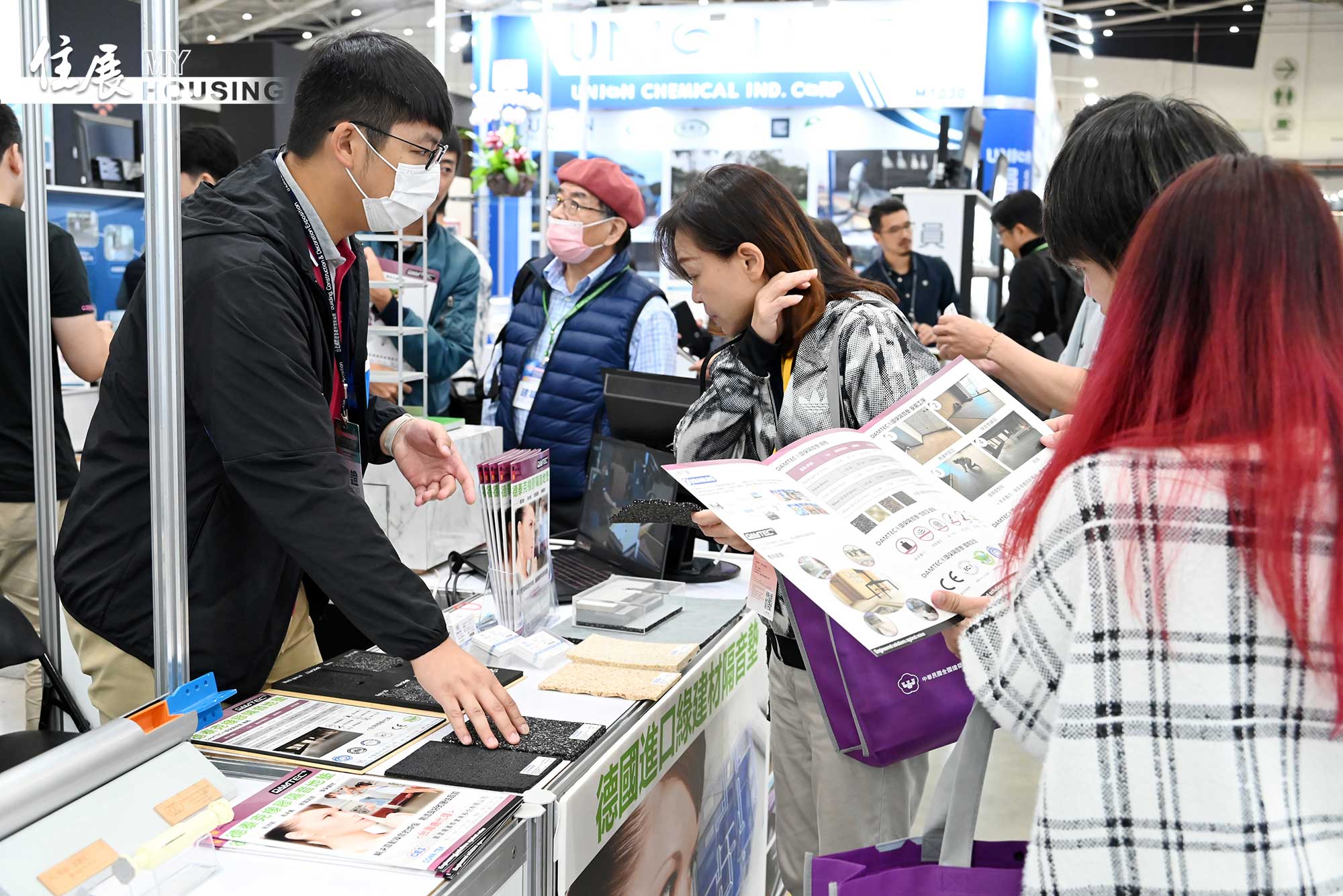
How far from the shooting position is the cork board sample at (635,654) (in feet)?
6.26

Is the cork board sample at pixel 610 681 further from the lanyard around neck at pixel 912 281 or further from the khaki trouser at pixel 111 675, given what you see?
the lanyard around neck at pixel 912 281

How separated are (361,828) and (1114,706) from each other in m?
0.79

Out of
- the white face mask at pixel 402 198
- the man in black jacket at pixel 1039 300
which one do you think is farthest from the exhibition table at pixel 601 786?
the man in black jacket at pixel 1039 300

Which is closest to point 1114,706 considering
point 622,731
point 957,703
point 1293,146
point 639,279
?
point 957,703

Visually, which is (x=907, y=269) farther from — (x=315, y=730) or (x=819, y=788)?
(x=315, y=730)

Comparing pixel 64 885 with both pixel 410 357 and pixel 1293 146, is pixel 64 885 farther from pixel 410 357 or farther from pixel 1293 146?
pixel 1293 146

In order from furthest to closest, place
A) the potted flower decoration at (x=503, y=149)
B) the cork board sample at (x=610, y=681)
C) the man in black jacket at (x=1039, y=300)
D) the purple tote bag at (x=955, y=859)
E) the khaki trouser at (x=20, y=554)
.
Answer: the potted flower decoration at (x=503, y=149), the man in black jacket at (x=1039, y=300), the khaki trouser at (x=20, y=554), the cork board sample at (x=610, y=681), the purple tote bag at (x=955, y=859)

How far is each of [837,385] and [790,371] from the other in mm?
105

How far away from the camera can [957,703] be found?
66.6 inches

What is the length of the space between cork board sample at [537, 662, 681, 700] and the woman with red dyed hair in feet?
2.96

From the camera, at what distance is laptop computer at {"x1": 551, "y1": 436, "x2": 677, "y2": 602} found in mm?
2455

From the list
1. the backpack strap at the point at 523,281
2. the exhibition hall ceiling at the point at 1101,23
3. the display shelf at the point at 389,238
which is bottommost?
the backpack strap at the point at 523,281

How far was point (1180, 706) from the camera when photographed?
92 cm

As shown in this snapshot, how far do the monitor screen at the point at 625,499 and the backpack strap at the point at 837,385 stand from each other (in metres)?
0.56
